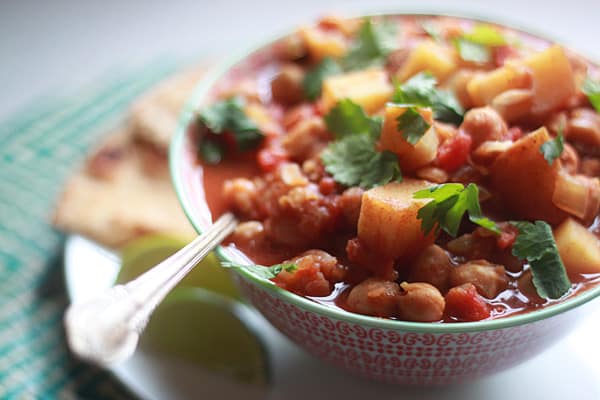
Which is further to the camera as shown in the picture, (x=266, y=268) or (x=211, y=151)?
(x=211, y=151)

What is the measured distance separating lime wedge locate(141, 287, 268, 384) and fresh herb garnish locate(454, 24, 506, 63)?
1168 millimetres

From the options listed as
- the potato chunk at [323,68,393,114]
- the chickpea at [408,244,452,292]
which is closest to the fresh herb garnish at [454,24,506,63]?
the potato chunk at [323,68,393,114]

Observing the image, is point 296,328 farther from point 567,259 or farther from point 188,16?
point 188,16

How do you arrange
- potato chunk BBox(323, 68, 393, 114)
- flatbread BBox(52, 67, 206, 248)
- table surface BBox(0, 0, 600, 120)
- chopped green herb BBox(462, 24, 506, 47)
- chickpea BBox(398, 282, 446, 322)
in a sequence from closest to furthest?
chickpea BBox(398, 282, 446, 322)
potato chunk BBox(323, 68, 393, 114)
chopped green herb BBox(462, 24, 506, 47)
flatbread BBox(52, 67, 206, 248)
table surface BBox(0, 0, 600, 120)

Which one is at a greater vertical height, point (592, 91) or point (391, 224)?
point (592, 91)

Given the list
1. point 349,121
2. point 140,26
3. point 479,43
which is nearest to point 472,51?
point 479,43

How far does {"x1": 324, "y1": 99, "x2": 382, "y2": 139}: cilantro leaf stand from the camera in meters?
2.10

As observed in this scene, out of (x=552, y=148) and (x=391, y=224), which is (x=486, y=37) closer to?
(x=552, y=148)

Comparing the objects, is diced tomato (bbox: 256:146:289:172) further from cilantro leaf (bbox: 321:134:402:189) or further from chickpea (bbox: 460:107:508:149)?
chickpea (bbox: 460:107:508:149)

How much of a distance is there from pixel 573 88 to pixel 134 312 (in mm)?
1437

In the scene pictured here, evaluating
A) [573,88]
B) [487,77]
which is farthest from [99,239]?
[573,88]

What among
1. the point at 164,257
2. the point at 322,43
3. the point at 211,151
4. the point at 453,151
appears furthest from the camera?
the point at 322,43

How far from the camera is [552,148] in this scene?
1.91 m

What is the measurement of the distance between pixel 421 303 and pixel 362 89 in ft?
2.71
